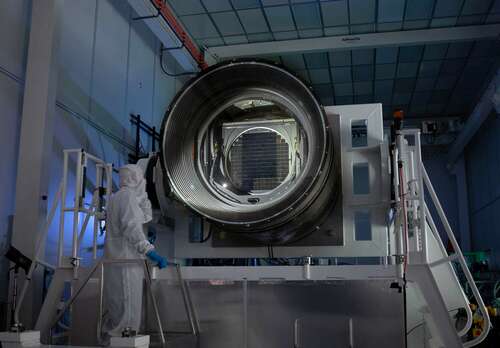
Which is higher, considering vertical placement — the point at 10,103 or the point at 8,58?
the point at 8,58

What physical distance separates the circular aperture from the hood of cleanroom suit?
38 cm

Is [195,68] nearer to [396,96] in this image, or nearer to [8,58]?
[8,58]

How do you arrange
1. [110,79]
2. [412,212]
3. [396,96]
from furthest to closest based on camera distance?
[396,96] < [110,79] < [412,212]

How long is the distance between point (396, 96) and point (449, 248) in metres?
2.77

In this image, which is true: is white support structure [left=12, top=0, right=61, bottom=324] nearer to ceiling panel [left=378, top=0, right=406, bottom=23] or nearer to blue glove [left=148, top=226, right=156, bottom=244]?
blue glove [left=148, top=226, right=156, bottom=244]

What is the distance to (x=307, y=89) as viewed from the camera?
317 centimetres

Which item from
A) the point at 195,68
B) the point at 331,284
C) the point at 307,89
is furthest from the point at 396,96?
the point at 331,284

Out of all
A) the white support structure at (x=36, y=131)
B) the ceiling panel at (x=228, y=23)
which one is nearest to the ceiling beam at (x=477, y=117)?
the ceiling panel at (x=228, y=23)

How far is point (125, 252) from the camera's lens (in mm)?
2859

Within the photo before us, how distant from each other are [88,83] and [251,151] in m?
1.91

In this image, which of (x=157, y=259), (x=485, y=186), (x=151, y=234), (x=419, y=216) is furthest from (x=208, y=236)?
(x=485, y=186)

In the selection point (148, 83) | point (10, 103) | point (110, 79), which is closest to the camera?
point (10, 103)

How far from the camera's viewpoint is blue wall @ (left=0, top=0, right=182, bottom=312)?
12.1ft

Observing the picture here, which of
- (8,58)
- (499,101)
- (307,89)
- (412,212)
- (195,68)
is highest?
(195,68)
